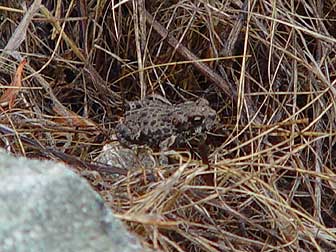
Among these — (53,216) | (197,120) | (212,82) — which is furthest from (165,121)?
(53,216)

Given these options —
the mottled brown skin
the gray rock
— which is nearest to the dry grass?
the mottled brown skin

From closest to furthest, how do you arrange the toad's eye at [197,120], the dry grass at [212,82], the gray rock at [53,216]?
the gray rock at [53,216] → the dry grass at [212,82] → the toad's eye at [197,120]

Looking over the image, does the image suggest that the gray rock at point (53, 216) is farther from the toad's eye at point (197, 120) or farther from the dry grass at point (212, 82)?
the toad's eye at point (197, 120)

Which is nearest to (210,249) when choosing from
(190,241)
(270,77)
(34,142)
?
(190,241)

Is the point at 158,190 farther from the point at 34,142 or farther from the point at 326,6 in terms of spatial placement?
the point at 326,6

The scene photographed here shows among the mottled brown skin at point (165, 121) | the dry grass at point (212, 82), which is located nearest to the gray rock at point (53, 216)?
the dry grass at point (212, 82)

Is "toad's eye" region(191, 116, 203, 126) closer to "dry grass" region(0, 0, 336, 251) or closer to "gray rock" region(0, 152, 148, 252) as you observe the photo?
"dry grass" region(0, 0, 336, 251)
